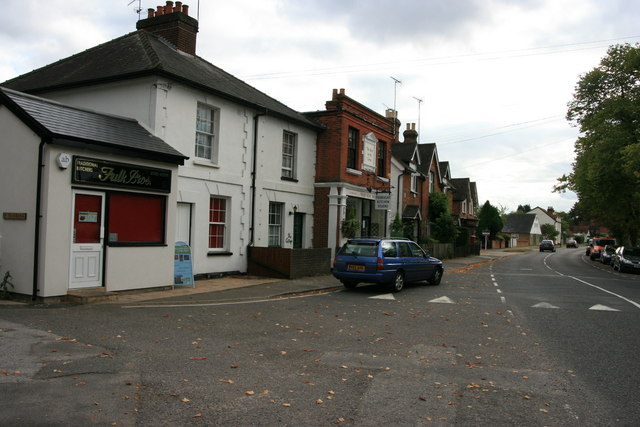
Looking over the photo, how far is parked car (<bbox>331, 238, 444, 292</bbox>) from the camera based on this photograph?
14.1m

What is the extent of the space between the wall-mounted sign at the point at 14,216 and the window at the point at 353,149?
44.7 ft

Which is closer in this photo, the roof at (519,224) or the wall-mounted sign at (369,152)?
the wall-mounted sign at (369,152)

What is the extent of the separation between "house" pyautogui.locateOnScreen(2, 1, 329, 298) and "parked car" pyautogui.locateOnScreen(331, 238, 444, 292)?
3.58 meters

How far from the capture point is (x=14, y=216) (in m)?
10.9

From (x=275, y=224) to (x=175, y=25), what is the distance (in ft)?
26.4

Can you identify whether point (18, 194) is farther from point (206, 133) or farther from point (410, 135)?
point (410, 135)

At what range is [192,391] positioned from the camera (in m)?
5.21

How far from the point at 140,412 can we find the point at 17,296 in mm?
7692

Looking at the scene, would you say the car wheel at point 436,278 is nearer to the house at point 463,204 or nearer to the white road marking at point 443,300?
the white road marking at point 443,300

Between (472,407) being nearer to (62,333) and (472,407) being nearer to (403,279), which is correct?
(62,333)

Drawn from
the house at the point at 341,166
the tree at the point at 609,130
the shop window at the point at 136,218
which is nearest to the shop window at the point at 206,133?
the shop window at the point at 136,218

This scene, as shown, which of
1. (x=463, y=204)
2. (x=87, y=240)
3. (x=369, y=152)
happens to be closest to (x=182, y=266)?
(x=87, y=240)

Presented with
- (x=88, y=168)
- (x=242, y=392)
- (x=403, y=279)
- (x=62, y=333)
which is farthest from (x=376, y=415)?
(x=403, y=279)

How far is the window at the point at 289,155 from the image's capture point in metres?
19.6
